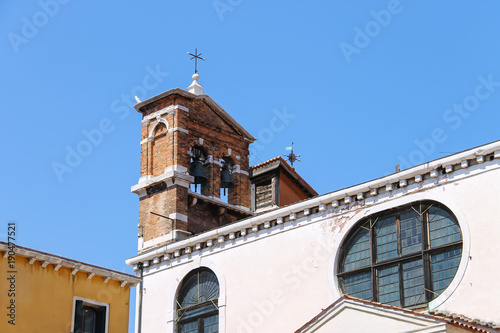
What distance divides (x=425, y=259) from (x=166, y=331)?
8.04 meters

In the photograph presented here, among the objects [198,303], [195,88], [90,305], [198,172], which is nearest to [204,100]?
[195,88]

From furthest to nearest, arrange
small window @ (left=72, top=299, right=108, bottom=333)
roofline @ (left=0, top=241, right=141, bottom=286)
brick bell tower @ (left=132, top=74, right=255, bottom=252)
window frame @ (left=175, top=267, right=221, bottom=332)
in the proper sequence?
brick bell tower @ (left=132, top=74, right=255, bottom=252), window frame @ (left=175, top=267, right=221, bottom=332), small window @ (left=72, top=299, right=108, bottom=333), roofline @ (left=0, top=241, right=141, bottom=286)

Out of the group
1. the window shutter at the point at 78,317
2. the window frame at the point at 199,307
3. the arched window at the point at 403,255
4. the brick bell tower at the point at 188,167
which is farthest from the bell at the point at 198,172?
the window shutter at the point at 78,317

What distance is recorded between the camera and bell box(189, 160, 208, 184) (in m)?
31.6

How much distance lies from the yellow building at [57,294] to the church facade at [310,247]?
309 centimetres

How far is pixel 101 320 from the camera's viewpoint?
2370cm

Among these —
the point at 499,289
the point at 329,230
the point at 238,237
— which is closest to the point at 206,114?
the point at 238,237

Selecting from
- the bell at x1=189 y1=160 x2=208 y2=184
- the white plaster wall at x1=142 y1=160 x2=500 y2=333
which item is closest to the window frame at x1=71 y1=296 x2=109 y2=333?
the white plaster wall at x1=142 y1=160 x2=500 y2=333

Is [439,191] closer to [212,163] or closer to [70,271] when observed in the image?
[70,271]

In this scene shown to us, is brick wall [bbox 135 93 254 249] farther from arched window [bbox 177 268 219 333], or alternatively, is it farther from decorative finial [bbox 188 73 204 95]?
arched window [bbox 177 268 219 333]

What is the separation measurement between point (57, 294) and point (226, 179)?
10802mm

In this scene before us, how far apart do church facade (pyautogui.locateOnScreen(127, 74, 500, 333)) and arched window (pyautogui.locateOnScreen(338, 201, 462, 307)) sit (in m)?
0.03

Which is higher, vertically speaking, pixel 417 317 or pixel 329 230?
pixel 329 230

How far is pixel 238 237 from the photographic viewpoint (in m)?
26.8
